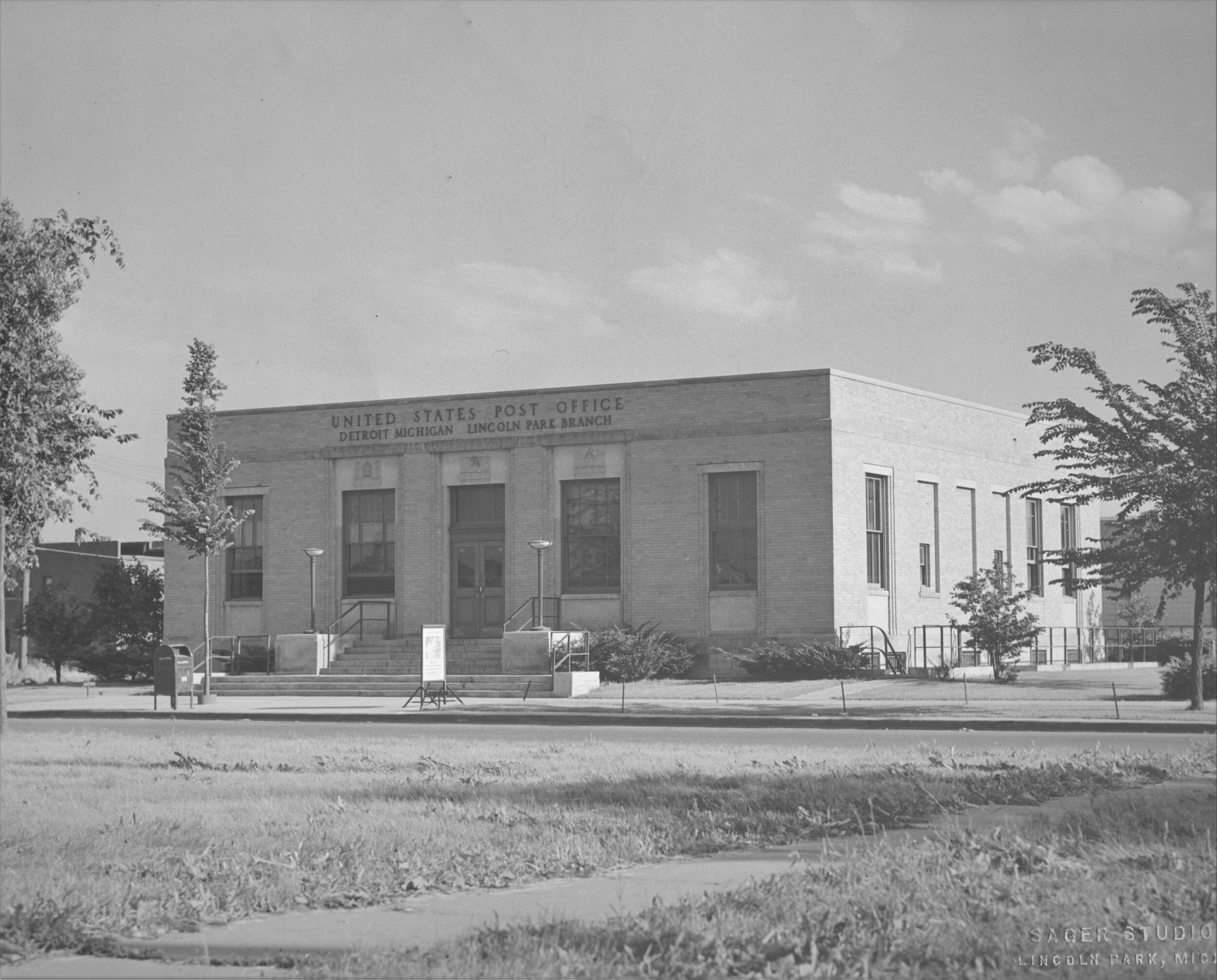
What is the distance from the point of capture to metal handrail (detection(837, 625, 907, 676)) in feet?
121

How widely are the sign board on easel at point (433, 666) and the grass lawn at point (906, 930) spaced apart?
21.6 m

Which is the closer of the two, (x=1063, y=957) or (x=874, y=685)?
(x=1063, y=957)

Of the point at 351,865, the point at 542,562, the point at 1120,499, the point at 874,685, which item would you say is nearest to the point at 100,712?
the point at 542,562

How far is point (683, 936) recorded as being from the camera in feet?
22.2

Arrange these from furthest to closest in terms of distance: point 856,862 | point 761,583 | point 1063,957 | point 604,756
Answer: point 761,583, point 604,756, point 856,862, point 1063,957

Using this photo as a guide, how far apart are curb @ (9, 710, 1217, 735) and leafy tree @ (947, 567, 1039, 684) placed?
373 inches

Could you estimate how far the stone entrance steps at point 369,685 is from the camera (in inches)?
1340

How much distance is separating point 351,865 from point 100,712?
22.2 m

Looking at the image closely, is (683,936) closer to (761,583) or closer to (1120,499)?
(1120,499)

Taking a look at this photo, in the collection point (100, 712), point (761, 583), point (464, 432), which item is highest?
point (464, 432)

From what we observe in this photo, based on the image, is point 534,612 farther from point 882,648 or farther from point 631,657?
point 882,648

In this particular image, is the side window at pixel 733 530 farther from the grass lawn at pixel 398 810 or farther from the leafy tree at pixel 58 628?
the grass lawn at pixel 398 810

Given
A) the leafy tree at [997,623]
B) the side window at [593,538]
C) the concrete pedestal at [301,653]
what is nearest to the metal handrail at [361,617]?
the concrete pedestal at [301,653]

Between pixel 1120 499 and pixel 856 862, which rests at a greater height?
pixel 1120 499
